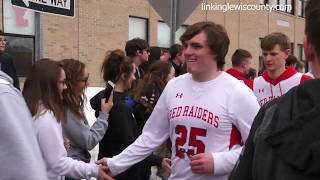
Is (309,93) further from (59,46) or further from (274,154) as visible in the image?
(59,46)

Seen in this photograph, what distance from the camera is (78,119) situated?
4.43 meters

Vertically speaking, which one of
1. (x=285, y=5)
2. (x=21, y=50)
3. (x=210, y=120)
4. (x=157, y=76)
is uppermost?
(x=285, y=5)

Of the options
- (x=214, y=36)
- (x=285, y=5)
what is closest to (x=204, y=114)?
(x=214, y=36)

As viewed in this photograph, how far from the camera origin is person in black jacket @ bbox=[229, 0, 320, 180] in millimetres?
1587

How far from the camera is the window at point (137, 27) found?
19.2 meters

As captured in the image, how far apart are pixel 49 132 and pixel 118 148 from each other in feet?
4.36

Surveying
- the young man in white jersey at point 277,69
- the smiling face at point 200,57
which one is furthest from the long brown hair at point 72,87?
the young man in white jersey at point 277,69

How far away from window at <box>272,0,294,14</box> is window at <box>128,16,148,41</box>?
12.5 metres

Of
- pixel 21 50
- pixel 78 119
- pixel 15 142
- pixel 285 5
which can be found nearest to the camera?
pixel 15 142

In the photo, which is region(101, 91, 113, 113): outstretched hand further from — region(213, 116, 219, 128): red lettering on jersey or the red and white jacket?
the red and white jacket

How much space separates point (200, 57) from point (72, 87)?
1548 millimetres

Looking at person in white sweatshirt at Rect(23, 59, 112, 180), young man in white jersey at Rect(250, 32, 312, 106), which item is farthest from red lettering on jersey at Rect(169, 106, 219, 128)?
young man in white jersey at Rect(250, 32, 312, 106)

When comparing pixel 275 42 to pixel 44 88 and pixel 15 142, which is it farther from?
pixel 15 142

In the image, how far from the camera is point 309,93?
1.64m
